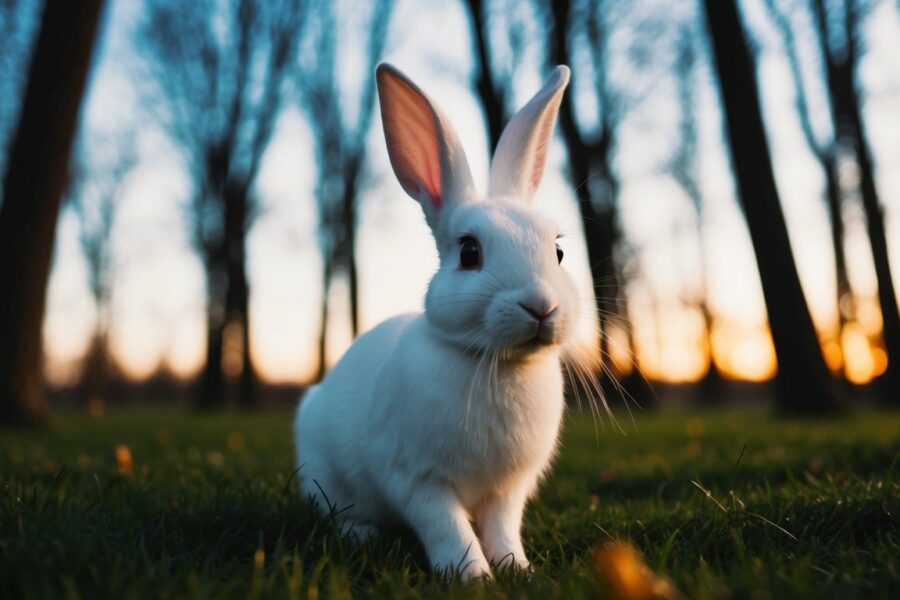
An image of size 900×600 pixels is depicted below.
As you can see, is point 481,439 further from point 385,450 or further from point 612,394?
point 612,394

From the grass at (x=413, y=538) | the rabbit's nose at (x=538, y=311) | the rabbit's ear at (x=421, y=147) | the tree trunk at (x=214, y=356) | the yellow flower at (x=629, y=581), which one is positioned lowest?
the tree trunk at (x=214, y=356)

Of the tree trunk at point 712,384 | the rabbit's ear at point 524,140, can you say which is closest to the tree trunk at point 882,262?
the tree trunk at point 712,384

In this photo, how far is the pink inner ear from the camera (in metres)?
2.34

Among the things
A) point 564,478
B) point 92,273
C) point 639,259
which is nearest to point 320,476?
point 564,478

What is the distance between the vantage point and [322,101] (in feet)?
61.9

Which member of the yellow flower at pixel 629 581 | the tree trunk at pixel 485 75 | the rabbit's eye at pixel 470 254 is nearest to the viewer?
the yellow flower at pixel 629 581

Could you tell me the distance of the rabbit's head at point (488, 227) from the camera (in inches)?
75.4

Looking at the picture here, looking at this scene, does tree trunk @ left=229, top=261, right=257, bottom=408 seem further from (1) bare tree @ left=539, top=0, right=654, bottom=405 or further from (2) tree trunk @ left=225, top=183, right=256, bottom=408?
(1) bare tree @ left=539, top=0, right=654, bottom=405

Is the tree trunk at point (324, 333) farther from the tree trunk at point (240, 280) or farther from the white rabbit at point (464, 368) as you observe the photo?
the white rabbit at point (464, 368)

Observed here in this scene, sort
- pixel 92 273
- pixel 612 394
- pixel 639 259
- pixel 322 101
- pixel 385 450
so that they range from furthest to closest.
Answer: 1. pixel 92 273
2. pixel 639 259
3. pixel 322 101
4. pixel 612 394
5. pixel 385 450

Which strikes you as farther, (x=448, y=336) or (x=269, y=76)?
(x=269, y=76)

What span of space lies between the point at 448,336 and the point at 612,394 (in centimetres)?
989

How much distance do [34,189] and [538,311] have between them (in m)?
6.36

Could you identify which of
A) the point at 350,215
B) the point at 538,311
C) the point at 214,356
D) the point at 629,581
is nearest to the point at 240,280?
the point at 214,356
